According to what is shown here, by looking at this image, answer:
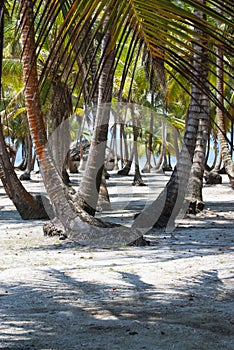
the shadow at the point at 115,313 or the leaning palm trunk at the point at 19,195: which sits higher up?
the leaning palm trunk at the point at 19,195

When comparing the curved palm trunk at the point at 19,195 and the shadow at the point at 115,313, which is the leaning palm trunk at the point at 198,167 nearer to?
the curved palm trunk at the point at 19,195

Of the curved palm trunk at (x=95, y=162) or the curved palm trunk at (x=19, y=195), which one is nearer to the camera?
the curved palm trunk at (x=95, y=162)

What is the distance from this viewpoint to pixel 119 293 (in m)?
6.50

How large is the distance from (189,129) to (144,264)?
470cm

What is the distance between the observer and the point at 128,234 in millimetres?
10211

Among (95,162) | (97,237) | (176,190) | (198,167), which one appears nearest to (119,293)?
(97,237)

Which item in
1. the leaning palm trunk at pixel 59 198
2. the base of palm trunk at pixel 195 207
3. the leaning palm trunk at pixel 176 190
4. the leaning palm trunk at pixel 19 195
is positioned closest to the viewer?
the leaning palm trunk at pixel 59 198

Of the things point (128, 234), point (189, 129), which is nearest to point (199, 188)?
point (189, 129)

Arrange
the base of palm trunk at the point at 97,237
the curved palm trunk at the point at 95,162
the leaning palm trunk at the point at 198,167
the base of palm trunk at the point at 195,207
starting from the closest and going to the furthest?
the base of palm trunk at the point at 97,237 → the curved palm trunk at the point at 95,162 → the leaning palm trunk at the point at 198,167 → the base of palm trunk at the point at 195,207

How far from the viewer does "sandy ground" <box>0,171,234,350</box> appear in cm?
475

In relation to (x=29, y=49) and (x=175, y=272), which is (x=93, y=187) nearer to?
(x=29, y=49)

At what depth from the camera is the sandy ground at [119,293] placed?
4.75 meters

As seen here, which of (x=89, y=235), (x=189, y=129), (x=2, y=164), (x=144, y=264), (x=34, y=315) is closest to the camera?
(x=34, y=315)

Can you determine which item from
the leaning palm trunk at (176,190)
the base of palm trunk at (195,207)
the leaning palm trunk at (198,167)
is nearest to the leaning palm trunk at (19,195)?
the leaning palm trunk at (176,190)
